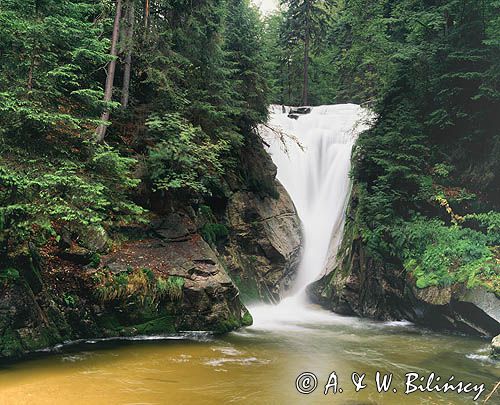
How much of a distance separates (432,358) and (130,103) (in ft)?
34.6

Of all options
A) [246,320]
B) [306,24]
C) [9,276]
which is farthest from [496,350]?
[306,24]

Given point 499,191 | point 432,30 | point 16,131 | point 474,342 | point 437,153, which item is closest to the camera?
point 16,131

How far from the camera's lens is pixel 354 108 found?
26.7 meters

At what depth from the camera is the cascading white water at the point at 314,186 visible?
16.0 m

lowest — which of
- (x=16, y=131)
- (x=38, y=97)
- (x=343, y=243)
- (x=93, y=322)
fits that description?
(x=93, y=322)

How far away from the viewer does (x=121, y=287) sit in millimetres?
9117

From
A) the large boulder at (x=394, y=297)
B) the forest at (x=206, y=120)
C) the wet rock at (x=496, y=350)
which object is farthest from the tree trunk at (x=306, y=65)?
the wet rock at (x=496, y=350)

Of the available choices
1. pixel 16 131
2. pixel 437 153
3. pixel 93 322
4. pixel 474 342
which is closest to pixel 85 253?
pixel 93 322

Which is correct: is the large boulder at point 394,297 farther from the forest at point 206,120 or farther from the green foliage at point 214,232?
the green foliage at point 214,232

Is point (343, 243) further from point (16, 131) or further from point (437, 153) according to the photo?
point (16, 131)

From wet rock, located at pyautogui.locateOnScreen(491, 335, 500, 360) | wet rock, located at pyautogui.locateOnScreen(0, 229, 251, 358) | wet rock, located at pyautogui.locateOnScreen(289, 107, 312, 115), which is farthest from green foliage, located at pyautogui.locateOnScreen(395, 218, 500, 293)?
wet rock, located at pyautogui.locateOnScreen(289, 107, 312, 115)

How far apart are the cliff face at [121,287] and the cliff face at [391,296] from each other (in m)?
3.54

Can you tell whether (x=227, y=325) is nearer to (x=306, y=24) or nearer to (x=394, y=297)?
(x=394, y=297)

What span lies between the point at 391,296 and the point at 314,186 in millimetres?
6986
